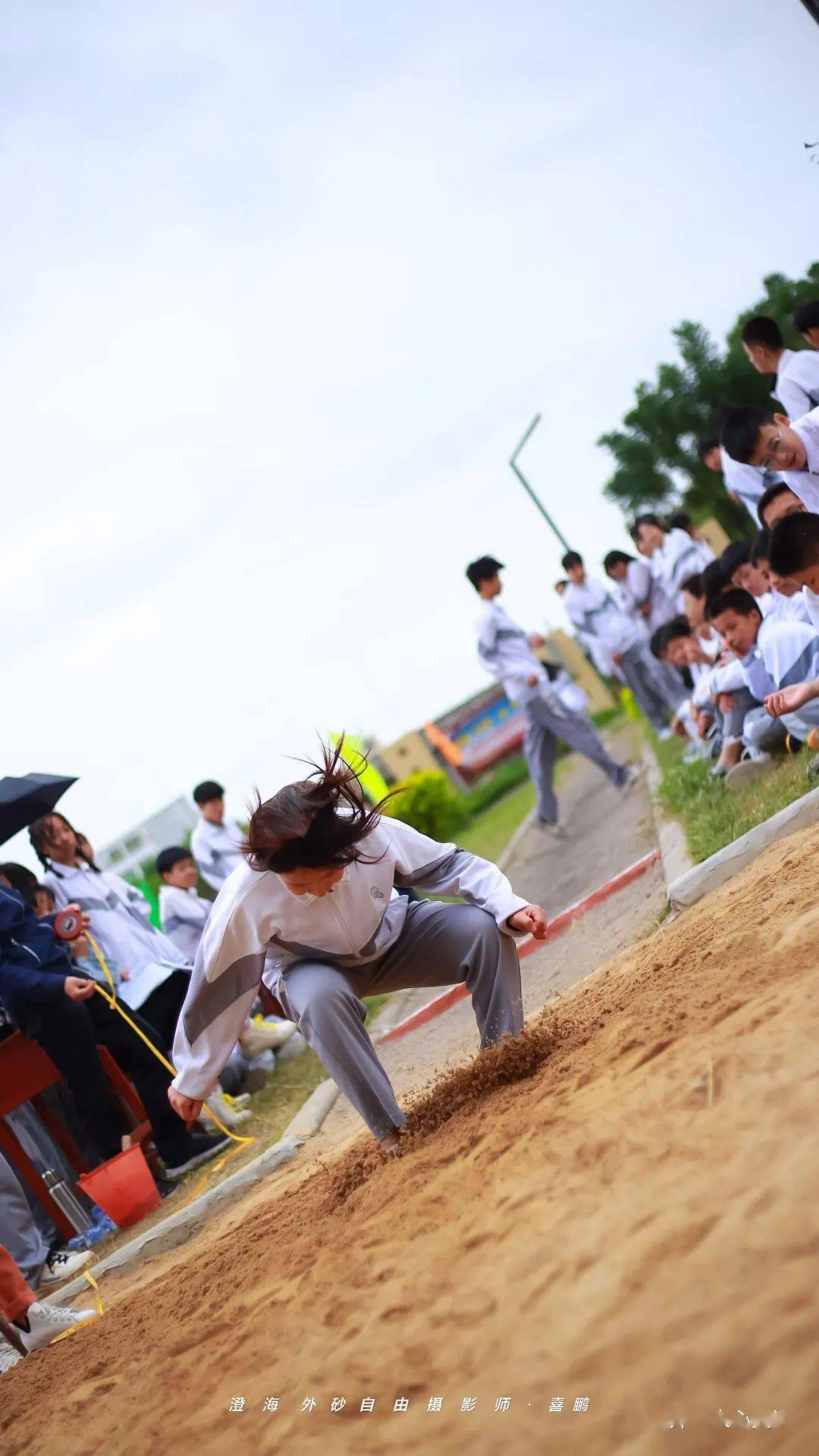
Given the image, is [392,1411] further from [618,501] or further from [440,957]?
[618,501]

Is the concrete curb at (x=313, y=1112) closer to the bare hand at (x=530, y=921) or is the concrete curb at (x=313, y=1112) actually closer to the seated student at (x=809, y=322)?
the bare hand at (x=530, y=921)

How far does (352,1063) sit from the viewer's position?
4.24m

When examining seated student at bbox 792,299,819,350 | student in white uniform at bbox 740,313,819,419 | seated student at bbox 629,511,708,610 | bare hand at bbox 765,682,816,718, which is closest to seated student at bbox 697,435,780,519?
student in white uniform at bbox 740,313,819,419

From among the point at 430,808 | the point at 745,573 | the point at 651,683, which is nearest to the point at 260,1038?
the point at 745,573

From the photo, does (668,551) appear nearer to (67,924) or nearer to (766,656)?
(766,656)

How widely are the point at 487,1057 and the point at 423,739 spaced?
27492 mm

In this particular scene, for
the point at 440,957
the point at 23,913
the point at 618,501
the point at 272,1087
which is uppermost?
the point at 618,501

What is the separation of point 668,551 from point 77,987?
26.2 ft

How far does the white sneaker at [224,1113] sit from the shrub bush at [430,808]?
438 inches

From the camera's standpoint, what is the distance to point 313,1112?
677 centimetres

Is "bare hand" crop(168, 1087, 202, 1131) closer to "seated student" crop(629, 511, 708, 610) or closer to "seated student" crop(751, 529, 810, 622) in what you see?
"seated student" crop(751, 529, 810, 622)

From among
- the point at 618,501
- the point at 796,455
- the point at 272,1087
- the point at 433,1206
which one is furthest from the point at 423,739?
the point at 433,1206

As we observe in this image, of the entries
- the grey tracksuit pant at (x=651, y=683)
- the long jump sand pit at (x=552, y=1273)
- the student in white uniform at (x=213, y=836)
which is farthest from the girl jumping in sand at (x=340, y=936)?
the grey tracksuit pant at (x=651, y=683)

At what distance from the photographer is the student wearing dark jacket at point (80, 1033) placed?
6.38m
